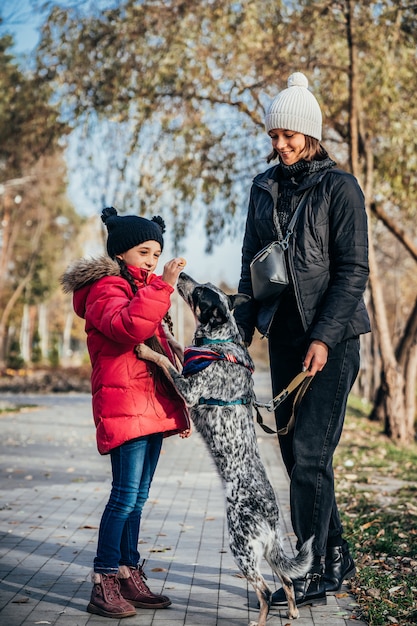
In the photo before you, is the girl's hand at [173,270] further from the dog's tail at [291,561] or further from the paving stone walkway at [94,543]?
the paving stone walkway at [94,543]

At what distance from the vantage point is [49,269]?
163 ft

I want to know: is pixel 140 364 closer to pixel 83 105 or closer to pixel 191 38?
pixel 191 38

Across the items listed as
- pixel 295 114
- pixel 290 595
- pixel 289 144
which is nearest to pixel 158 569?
pixel 290 595

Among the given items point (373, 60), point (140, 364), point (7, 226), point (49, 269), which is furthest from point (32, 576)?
point (49, 269)

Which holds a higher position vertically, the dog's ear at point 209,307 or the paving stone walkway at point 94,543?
the dog's ear at point 209,307

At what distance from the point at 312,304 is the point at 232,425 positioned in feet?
2.55

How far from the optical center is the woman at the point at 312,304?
4.26 m

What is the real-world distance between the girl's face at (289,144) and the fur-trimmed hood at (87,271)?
1076mm

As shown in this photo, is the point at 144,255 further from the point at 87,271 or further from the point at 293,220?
the point at 293,220

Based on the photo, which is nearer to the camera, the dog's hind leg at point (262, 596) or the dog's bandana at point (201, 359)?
the dog's hind leg at point (262, 596)

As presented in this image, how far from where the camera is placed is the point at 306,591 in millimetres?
4449

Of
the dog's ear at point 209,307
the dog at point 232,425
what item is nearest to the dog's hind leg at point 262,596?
the dog at point 232,425

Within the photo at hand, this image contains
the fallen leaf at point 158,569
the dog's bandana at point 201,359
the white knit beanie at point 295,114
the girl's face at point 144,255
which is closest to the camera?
the dog's bandana at point 201,359

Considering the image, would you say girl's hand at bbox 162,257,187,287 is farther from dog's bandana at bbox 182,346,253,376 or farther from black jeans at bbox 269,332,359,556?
black jeans at bbox 269,332,359,556
